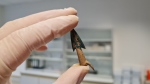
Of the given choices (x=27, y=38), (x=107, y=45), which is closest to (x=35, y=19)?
(x=27, y=38)

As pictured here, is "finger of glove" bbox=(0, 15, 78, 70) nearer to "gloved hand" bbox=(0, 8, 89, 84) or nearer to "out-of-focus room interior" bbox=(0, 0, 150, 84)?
"gloved hand" bbox=(0, 8, 89, 84)

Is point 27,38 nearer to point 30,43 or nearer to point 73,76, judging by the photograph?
point 30,43

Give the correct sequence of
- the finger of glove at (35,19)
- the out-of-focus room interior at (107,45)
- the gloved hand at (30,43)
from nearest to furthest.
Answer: the gloved hand at (30,43) → the finger of glove at (35,19) → the out-of-focus room interior at (107,45)

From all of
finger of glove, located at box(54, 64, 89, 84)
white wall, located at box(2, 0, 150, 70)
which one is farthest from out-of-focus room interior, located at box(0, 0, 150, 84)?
finger of glove, located at box(54, 64, 89, 84)

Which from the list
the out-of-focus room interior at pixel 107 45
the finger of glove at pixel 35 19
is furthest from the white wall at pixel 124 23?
the finger of glove at pixel 35 19

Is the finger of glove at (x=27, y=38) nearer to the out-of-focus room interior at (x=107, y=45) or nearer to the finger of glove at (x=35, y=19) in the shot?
the finger of glove at (x=35, y=19)

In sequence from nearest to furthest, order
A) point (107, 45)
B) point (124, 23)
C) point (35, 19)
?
1. point (35, 19)
2. point (124, 23)
3. point (107, 45)

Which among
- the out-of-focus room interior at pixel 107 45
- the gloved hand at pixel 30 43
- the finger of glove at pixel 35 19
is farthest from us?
the out-of-focus room interior at pixel 107 45
